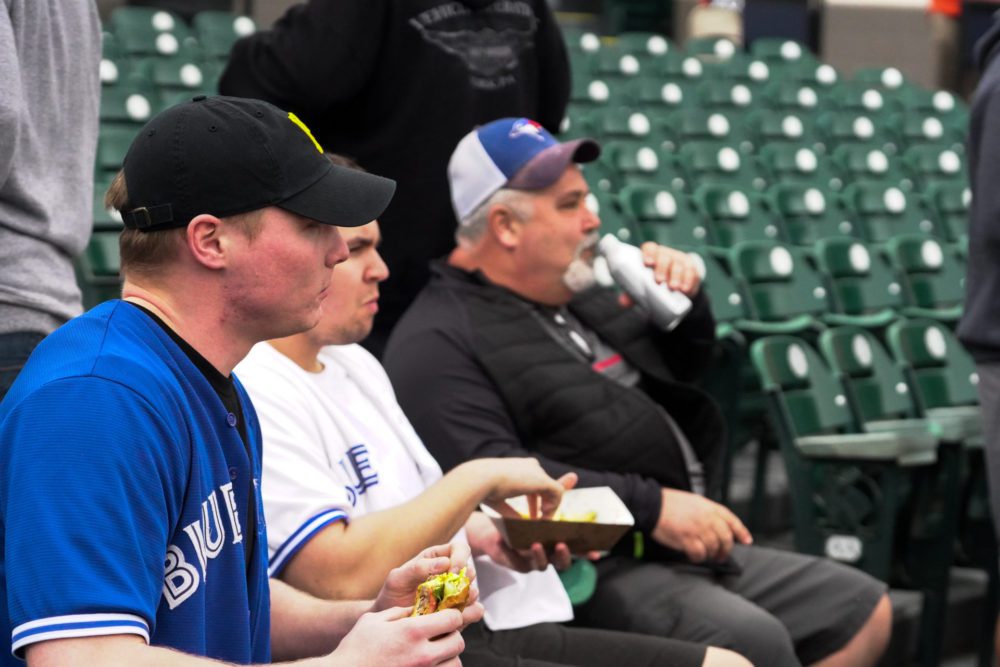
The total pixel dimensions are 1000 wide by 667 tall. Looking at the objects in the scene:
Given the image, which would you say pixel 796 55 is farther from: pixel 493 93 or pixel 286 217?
pixel 286 217

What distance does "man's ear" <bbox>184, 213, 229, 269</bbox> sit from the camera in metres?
1.50

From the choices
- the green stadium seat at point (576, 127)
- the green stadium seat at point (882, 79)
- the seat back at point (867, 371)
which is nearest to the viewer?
the seat back at point (867, 371)

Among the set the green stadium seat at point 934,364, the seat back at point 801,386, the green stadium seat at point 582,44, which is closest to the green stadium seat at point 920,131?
the green stadium seat at point 582,44

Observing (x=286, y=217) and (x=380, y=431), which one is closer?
(x=286, y=217)

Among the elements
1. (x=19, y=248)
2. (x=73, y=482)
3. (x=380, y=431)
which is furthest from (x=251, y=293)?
(x=380, y=431)

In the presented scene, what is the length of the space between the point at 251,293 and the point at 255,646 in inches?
17.5

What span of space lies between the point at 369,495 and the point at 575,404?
74 centimetres

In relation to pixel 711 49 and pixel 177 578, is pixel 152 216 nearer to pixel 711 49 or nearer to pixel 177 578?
pixel 177 578

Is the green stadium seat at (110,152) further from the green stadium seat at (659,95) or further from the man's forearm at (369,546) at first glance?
the green stadium seat at (659,95)

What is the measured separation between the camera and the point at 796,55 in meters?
13.5

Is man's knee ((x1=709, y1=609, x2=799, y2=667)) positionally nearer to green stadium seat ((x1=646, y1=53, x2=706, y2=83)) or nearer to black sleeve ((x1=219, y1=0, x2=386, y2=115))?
black sleeve ((x1=219, y1=0, x2=386, y2=115))

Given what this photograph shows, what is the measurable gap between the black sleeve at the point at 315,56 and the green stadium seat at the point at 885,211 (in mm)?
5236

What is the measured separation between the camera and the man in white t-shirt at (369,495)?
204 cm

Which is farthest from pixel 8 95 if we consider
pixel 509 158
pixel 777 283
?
pixel 777 283
